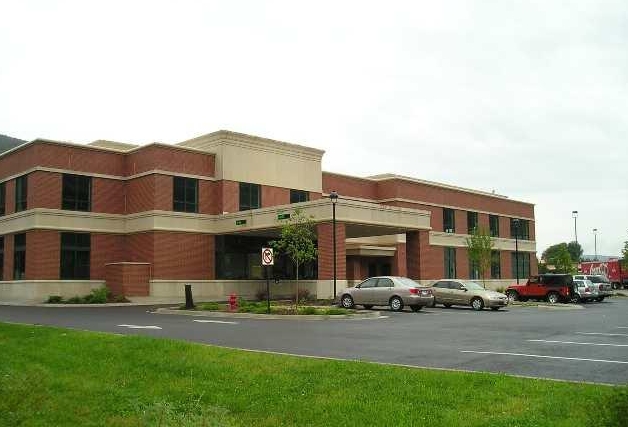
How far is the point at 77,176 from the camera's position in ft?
128

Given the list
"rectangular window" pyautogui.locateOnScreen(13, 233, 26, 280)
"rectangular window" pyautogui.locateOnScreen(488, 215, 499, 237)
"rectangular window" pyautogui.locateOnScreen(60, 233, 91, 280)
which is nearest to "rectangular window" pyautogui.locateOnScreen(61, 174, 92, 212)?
"rectangular window" pyautogui.locateOnScreen(60, 233, 91, 280)

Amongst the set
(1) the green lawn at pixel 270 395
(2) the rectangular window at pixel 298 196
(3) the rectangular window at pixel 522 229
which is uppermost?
(2) the rectangular window at pixel 298 196

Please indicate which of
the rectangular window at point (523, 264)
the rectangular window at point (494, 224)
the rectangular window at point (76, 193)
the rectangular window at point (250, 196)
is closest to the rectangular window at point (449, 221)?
the rectangular window at point (494, 224)

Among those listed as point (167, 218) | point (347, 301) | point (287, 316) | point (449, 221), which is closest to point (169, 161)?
point (167, 218)

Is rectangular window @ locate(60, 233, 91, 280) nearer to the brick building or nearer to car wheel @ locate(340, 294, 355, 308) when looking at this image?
the brick building

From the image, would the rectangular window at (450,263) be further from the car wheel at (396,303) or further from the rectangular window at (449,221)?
the car wheel at (396,303)

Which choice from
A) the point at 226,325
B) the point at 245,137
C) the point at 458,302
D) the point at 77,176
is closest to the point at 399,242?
the point at 245,137

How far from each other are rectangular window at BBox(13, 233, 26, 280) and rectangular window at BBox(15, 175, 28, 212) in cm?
190

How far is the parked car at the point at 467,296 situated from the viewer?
103 feet

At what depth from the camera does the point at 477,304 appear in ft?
104

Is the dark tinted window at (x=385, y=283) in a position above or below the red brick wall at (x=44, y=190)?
below

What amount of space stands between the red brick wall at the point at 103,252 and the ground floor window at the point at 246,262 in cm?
633

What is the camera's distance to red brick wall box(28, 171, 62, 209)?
1467 inches

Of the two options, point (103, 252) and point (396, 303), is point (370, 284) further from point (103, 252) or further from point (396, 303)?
point (103, 252)
